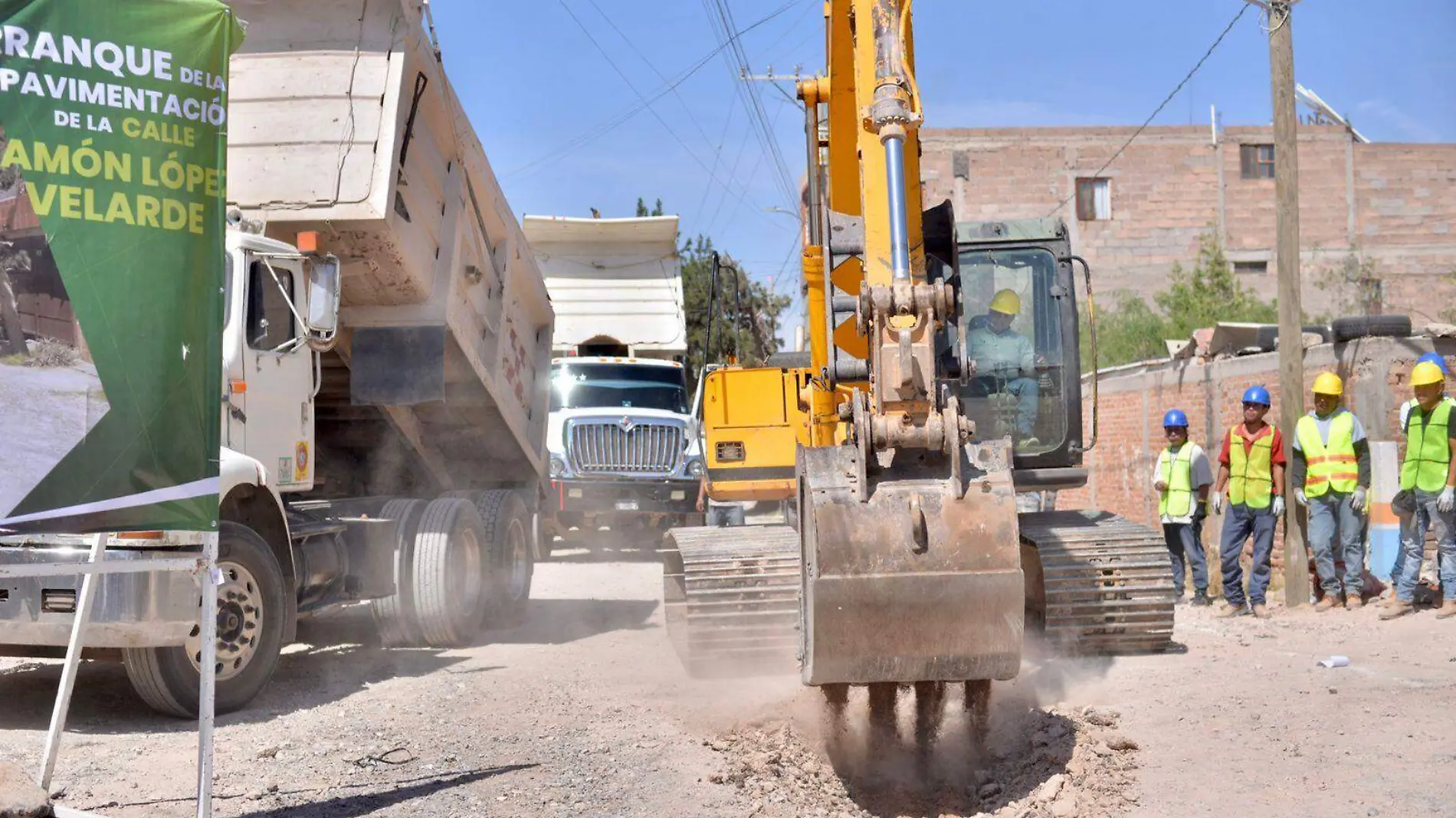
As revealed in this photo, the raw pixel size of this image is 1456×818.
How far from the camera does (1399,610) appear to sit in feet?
29.6

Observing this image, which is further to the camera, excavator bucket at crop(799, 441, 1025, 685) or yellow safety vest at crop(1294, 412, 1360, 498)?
yellow safety vest at crop(1294, 412, 1360, 498)

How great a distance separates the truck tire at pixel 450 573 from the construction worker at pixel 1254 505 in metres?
5.76

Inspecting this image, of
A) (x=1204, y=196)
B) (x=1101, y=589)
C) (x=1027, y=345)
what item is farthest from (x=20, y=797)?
(x=1204, y=196)

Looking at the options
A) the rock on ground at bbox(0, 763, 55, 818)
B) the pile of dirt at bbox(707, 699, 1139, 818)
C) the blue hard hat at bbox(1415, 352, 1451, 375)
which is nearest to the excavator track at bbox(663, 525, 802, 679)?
the pile of dirt at bbox(707, 699, 1139, 818)

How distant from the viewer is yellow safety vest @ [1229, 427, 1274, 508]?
10.2m

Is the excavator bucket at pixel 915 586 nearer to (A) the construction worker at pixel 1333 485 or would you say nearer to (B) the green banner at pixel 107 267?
(B) the green banner at pixel 107 267

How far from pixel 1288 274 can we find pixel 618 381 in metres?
8.96

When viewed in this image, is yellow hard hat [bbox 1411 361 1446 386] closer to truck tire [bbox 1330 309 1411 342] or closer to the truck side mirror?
truck tire [bbox 1330 309 1411 342]

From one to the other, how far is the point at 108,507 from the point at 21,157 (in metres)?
1.19

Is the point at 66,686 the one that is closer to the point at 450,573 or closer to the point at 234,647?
the point at 234,647

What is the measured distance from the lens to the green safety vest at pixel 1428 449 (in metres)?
8.88

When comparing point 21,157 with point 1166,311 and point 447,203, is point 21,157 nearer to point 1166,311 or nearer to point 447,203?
point 447,203

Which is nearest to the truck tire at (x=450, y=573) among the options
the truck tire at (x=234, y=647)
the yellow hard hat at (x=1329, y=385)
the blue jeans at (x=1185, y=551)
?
the truck tire at (x=234, y=647)

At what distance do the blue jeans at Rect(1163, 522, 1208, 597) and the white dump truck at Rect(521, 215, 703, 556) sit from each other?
239 inches
